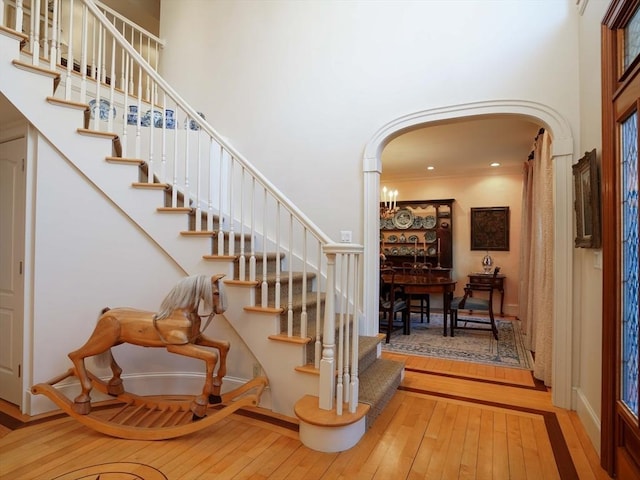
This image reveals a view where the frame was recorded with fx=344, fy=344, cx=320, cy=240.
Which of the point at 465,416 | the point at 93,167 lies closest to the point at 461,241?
the point at 465,416

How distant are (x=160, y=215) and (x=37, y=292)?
3.19ft

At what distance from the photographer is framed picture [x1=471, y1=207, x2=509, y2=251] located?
6.42m

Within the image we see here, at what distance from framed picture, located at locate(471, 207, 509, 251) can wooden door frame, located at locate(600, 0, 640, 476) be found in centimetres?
486

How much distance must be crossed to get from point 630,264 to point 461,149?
12.9 ft

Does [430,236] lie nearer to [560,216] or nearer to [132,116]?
[560,216]

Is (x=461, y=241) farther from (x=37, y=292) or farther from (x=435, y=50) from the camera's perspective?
(x=37, y=292)

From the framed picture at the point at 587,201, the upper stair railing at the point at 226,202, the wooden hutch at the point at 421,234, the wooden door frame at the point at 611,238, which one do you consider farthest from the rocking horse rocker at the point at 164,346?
the wooden hutch at the point at 421,234

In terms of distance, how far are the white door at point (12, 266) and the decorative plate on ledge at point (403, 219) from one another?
6014 millimetres

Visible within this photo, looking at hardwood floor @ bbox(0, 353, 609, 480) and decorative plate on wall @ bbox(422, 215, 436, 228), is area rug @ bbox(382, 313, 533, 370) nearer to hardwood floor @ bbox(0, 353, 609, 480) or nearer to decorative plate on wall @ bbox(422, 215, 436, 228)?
hardwood floor @ bbox(0, 353, 609, 480)

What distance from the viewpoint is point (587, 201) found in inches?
85.8

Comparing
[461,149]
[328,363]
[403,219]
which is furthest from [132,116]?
[403,219]

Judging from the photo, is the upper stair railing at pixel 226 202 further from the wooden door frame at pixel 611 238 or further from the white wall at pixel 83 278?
the wooden door frame at pixel 611 238

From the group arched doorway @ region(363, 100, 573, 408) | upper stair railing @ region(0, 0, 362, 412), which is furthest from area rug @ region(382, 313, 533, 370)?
upper stair railing @ region(0, 0, 362, 412)

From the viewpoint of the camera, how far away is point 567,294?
8.37 ft
